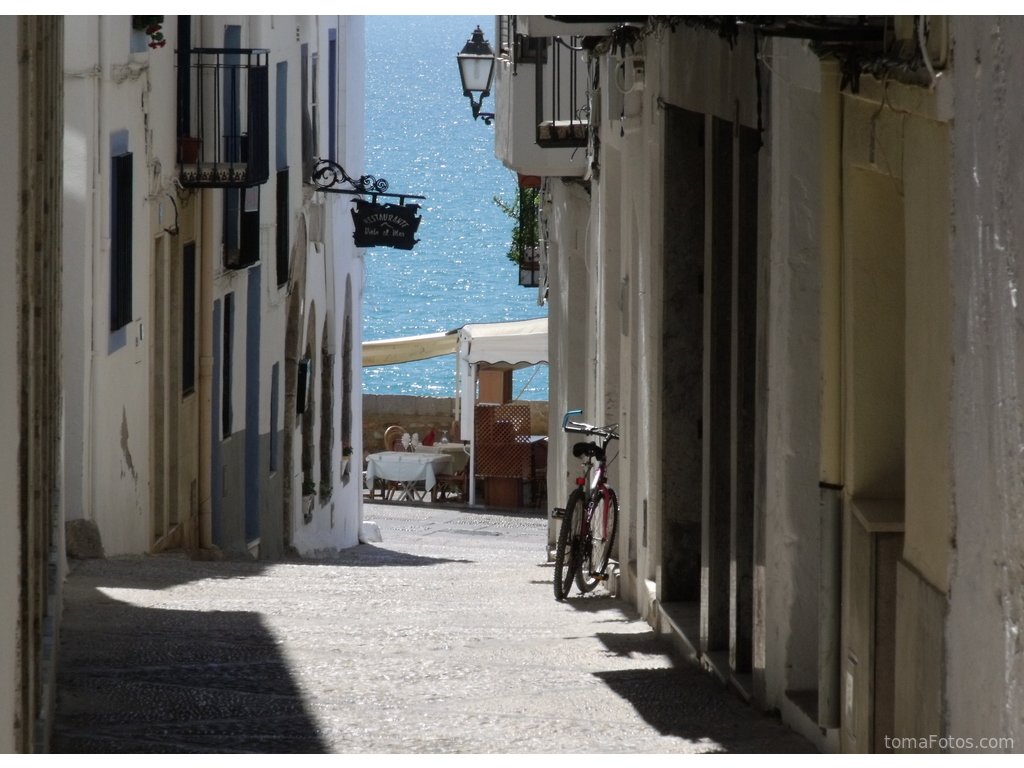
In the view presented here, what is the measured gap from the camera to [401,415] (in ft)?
94.5

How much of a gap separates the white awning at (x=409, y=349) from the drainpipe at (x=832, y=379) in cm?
2279

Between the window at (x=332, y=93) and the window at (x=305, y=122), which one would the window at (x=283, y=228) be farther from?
the window at (x=332, y=93)

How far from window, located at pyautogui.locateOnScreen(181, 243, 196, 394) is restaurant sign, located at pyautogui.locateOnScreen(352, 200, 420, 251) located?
4.52 m

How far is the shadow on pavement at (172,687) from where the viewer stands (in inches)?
213

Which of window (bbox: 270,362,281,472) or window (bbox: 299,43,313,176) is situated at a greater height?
window (bbox: 299,43,313,176)

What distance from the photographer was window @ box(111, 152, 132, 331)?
1160cm

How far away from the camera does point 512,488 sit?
79.7 ft

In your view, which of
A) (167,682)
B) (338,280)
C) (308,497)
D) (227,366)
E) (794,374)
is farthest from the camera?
(338,280)

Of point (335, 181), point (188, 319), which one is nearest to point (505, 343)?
point (335, 181)

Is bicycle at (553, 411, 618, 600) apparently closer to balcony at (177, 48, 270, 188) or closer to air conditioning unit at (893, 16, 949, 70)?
balcony at (177, 48, 270, 188)

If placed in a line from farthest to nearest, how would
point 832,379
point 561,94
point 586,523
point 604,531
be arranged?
point 561,94
point 604,531
point 586,523
point 832,379

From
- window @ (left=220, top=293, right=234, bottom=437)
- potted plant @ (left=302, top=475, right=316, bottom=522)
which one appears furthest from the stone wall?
window @ (left=220, top=293, right=234, bottom=437)

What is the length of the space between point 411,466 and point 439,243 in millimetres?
122469

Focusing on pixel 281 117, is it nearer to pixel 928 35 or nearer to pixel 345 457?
pixel 345 457
